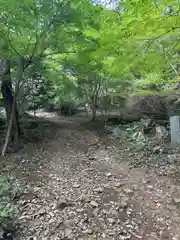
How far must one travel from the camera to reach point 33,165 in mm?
5078

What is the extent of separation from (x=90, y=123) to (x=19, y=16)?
15.1 ft

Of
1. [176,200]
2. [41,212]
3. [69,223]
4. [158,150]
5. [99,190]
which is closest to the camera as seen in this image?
[69,223]

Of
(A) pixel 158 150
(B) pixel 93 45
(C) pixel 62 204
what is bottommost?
(C) pixel 62 204

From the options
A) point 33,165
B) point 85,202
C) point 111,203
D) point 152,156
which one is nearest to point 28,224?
point 85,202

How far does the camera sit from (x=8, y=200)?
359 cm

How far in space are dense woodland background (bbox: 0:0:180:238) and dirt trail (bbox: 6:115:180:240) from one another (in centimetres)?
190

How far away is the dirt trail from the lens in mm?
3074

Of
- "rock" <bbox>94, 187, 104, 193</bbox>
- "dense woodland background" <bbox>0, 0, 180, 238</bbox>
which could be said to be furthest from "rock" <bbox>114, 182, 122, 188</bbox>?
"dense woodland background" <bbox>0, 0, 180, 238</bbox>

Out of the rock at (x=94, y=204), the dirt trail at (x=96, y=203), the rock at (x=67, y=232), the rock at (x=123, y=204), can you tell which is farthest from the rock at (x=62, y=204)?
the rock at (x=123, y=204)

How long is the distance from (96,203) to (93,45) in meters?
3.46

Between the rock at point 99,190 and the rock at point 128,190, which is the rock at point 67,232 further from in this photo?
the rock at point 128,190

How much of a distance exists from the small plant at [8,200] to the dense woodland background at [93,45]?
159 cm

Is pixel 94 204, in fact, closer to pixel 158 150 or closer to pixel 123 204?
pixel 123 204

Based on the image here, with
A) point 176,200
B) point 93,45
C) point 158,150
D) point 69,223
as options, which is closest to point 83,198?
point 69,223
